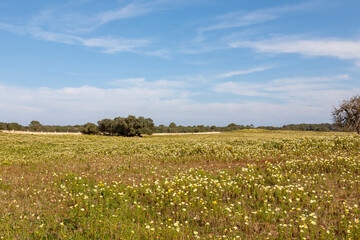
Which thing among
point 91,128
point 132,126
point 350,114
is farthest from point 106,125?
point 350,114

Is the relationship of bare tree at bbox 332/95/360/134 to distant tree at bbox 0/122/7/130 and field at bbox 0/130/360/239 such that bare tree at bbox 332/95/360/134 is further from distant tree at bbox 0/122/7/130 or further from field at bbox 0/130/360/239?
distant tree at bbox 0/122/7/130

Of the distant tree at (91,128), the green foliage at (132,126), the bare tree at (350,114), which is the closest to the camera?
the bare tree at (350,114)

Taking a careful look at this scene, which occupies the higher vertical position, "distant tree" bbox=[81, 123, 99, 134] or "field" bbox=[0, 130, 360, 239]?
"distant tree" bbox=[81, 123, 99, 134]

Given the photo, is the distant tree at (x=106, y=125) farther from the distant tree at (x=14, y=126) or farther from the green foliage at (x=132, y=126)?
the distant tree at (x=14, y=126)

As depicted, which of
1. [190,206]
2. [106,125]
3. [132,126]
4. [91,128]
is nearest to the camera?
[190,206]

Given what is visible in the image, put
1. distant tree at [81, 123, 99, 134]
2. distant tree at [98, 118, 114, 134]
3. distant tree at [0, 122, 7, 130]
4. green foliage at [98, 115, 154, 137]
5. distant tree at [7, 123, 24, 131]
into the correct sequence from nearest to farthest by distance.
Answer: green foliage at [98, 115, 154, 137], distant tree at [98, 118, 114, 134], distant tree at [0, 122, 7, 130], distant tree at [7, 123, 24, 131], distant tree at [81, 123, 99, 134]

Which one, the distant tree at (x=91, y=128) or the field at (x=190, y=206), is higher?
the distant tree at (x=91, y=128)

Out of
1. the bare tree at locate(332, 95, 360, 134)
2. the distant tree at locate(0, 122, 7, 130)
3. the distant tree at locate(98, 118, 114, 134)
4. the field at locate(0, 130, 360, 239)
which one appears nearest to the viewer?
the field at locate(0, 130, 360, 239)

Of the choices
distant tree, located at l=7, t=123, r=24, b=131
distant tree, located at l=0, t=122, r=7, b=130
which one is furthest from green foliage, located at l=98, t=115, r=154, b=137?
distant tree, located at l=0, t=122, r=7, b=130

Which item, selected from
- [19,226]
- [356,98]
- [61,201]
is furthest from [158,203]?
[356,98]

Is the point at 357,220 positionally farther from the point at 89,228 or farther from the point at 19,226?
the point at 19,226

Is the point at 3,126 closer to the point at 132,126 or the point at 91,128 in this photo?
the point at 91,128

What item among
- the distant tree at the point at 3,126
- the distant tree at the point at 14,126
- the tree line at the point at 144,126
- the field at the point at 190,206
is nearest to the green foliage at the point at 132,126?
the tree line at the point at 144,126

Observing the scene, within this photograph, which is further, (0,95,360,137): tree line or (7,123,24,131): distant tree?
(7,123,24,131): distant tree
